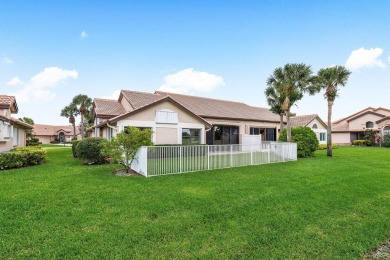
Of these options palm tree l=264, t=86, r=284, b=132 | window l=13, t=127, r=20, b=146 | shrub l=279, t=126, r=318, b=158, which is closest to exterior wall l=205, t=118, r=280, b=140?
palm tree l=264, t=86, r=284, b=132

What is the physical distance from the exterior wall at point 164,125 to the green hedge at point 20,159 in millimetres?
5404

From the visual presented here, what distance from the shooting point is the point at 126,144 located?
10.7 m

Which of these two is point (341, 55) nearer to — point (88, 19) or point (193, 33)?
point (193, 33)

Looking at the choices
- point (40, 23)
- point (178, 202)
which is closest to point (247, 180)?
point (178, 202)

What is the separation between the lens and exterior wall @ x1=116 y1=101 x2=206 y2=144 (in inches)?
630

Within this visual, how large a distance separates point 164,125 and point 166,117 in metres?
0.68

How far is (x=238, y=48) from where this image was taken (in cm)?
2112

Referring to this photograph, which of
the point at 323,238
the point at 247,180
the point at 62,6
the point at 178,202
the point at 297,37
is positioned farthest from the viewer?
the point at 297,37

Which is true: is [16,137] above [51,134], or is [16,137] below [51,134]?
below

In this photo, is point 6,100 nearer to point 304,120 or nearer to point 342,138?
point 304,120

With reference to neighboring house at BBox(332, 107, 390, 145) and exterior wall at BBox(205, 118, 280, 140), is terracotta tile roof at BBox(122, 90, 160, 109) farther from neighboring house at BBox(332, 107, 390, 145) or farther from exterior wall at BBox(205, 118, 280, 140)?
neighboring house at BBox(332, 107, 390, 145)

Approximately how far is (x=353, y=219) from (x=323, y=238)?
1774 mm

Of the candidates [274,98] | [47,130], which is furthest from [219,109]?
[47,130]

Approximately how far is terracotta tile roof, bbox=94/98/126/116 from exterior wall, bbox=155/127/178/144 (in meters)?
5.48
